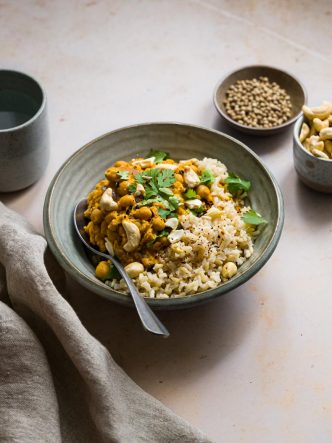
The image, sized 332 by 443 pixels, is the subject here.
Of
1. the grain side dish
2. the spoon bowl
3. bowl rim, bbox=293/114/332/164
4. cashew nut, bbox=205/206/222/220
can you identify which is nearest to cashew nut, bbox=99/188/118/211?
the grain side dish

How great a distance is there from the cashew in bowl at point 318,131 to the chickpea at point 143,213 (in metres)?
0.49

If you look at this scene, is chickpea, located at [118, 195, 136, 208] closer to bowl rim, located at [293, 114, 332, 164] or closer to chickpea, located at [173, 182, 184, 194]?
chickpea, located at [173, 182, 184, 194]

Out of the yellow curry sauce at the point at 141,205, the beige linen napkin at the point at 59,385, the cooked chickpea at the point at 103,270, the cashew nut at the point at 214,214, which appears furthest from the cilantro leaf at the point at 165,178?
the beige linen napkin at the point at 59,385

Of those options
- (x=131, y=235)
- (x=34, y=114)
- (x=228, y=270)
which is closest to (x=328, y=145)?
(x=228, y=270)

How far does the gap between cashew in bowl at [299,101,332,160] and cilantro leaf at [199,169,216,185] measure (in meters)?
0.28

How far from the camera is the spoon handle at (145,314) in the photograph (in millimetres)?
1326

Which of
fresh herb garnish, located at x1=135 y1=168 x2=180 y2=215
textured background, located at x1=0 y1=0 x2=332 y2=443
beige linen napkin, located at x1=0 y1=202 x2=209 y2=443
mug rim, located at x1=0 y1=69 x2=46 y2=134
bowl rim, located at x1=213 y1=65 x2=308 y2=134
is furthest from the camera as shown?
bowl rim, located at x1=213 y1=65 x2=308 y2=134

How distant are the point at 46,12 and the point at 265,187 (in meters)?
1.15

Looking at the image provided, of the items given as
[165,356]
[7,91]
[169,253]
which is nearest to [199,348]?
[165,356]

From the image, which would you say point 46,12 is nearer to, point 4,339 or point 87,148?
point 87,148

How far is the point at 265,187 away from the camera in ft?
5.32

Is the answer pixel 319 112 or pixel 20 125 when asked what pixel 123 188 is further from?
pixel 319 112

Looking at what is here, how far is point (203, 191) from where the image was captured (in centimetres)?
156

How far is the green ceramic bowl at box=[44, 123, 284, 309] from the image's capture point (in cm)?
142
